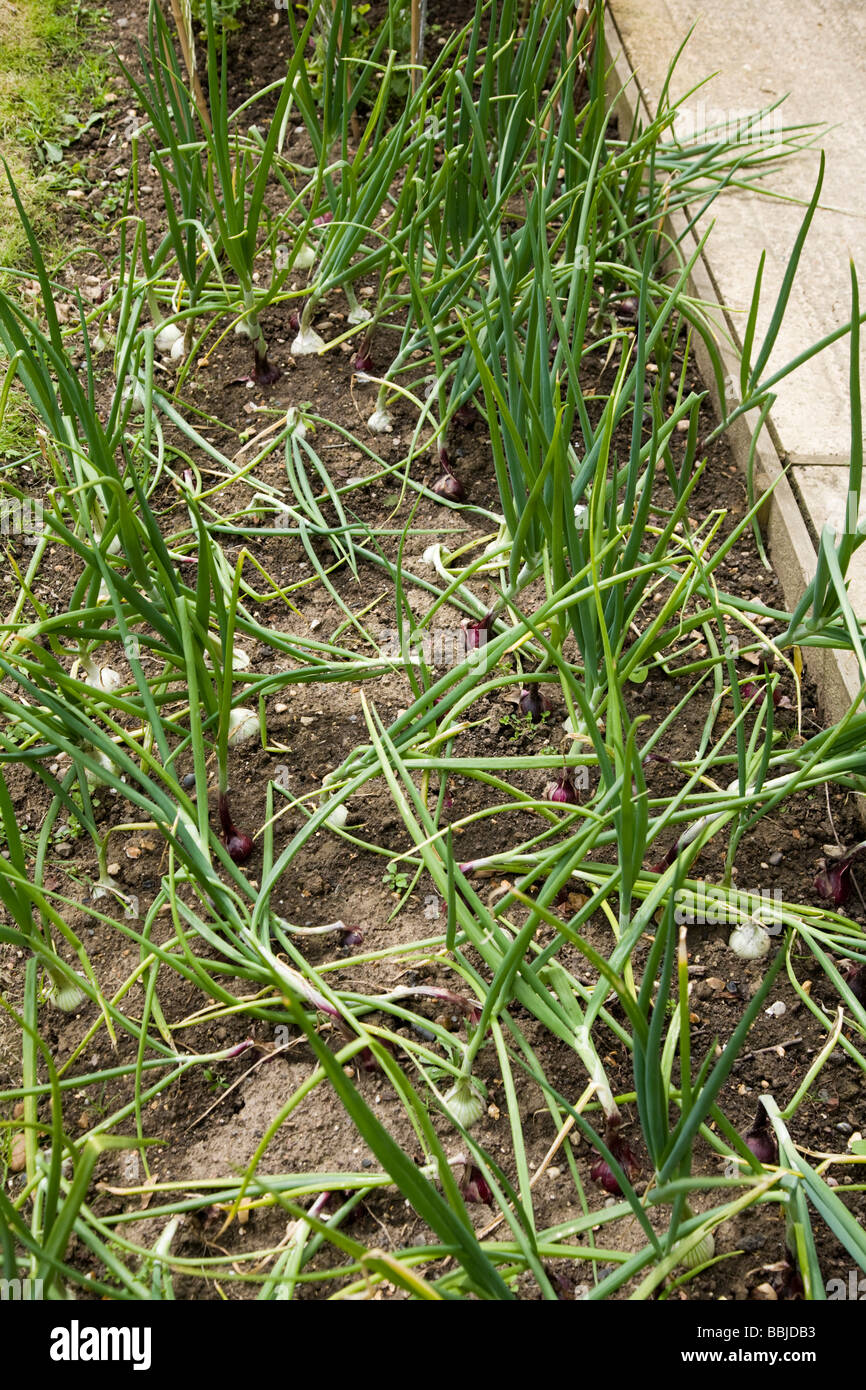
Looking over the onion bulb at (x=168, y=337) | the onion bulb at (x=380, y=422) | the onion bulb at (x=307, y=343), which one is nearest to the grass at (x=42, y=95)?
the onion bulb at (x=168, y=337)

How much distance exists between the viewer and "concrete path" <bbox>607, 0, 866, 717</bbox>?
A: 2.25 meters

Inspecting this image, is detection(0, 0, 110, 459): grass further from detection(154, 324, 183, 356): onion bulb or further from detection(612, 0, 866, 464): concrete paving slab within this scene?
detection(612, 0, 866, 464): concrete paving slab

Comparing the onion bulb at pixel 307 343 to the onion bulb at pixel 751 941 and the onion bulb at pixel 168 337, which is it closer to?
the onion bulb at pixel 168 337

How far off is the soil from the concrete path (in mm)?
149

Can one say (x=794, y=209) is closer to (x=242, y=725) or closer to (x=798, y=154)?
(x=798, y=154)

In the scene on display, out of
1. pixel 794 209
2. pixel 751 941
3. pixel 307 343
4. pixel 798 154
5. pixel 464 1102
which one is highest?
pixel 798 154

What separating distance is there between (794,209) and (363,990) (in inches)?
91.8

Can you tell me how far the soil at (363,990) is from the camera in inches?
56.1

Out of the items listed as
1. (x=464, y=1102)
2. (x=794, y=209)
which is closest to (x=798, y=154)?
(x=794, y=209)

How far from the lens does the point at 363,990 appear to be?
1632mm

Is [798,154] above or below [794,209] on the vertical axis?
above

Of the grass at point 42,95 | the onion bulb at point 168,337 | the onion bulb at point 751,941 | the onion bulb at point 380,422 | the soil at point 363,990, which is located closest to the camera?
the soil at point 363,990

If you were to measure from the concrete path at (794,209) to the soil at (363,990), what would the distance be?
149 mm
